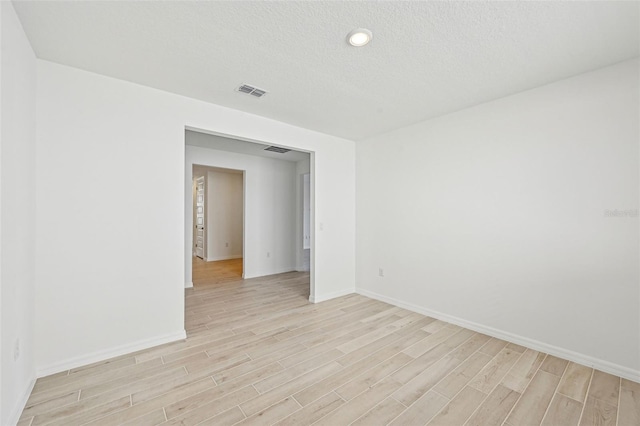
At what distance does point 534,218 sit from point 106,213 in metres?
3.97

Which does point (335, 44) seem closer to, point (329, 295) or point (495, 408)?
point (495, 408)

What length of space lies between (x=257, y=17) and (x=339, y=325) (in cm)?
300

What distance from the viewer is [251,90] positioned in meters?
2.74

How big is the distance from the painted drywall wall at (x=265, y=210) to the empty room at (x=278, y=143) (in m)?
2.16

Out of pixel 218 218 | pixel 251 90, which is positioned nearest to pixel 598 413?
pixel 251 90

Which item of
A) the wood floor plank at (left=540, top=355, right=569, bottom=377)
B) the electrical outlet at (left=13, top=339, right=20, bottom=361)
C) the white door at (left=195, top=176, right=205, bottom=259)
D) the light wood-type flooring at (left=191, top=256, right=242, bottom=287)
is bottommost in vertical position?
the light wood-type flooring at (left=191, top=256, right=242, bottom=287)

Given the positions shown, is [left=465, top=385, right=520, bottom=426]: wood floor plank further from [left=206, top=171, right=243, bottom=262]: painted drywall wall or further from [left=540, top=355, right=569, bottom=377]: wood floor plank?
[left=206, top=171, right=243, bottom=262]: painted drywall wall

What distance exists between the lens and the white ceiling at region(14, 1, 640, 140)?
168cm

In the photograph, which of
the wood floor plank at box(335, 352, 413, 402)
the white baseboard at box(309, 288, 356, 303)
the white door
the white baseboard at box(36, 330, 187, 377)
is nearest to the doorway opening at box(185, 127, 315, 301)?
the white baseboard at box(309, 288, 356, 303)

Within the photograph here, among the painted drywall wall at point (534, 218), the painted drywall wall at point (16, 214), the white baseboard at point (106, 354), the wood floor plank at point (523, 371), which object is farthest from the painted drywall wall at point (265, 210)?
the wood floor plank at point (523, 371)

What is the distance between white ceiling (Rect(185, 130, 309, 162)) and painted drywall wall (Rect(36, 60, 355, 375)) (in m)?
1.49

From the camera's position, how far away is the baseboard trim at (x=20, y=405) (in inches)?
64.3

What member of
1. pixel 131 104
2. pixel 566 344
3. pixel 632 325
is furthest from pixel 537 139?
pixel 131 104

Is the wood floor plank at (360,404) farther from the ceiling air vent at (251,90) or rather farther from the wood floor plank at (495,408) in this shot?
the ceiling air vent at (251,90)
